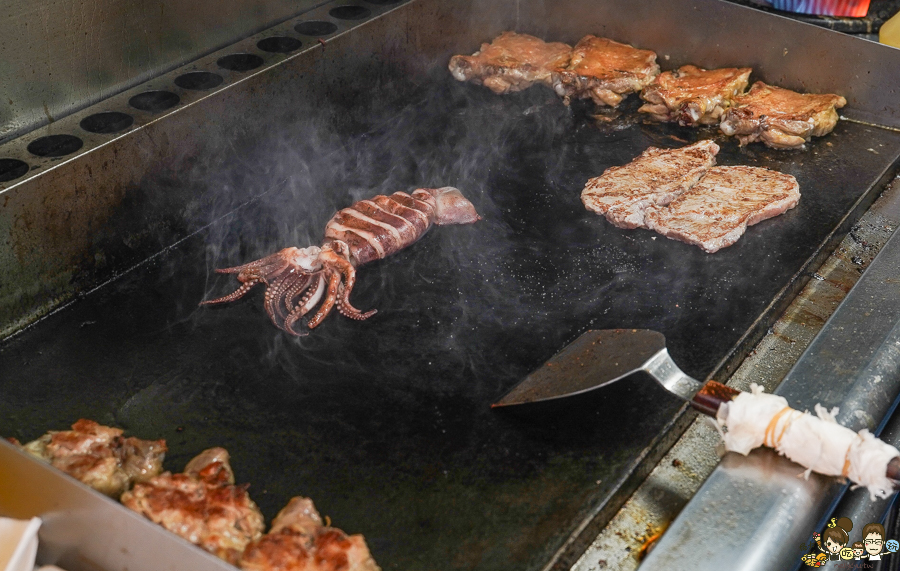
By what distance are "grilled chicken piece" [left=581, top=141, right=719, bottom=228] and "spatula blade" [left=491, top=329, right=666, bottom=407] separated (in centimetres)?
125

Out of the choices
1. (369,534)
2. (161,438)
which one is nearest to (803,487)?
(369,534)

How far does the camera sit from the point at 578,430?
3.26m

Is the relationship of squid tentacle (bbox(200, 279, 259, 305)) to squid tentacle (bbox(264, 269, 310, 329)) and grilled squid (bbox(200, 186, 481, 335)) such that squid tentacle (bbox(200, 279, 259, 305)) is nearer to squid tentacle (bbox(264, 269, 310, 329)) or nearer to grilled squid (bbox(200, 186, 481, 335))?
grilled squid (bbox(200, 186, 481, 335))

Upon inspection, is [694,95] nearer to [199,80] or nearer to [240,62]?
[240,62]

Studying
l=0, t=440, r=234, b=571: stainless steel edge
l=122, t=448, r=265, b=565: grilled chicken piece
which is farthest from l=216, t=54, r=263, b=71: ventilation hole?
l=0, t=440, r=234, b=571: stainless steel edge

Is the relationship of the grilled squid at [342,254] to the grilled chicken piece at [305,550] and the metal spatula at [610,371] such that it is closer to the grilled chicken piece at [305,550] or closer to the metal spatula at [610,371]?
the metal spatula at [610,371]

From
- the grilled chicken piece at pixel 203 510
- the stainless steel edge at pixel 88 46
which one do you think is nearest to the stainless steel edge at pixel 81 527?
the grilled chicken piece at pixel 203 510

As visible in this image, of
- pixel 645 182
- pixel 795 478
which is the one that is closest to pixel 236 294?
pixel 645 182

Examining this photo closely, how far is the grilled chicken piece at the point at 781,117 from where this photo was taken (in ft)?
16.6

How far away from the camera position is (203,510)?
2670mm

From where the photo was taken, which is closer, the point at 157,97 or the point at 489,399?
the point at 489,399

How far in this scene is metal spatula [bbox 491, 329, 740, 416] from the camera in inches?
116

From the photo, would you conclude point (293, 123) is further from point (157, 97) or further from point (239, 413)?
point (239, 413)

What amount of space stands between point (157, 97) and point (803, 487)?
358 cm
